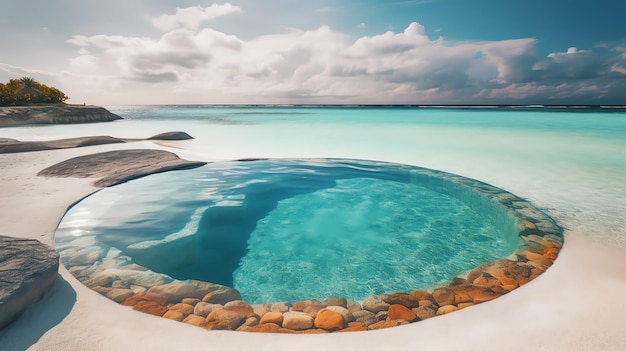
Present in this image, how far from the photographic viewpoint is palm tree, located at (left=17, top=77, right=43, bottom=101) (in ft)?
163

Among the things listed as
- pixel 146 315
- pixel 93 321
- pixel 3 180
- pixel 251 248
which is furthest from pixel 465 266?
pixel 3 180

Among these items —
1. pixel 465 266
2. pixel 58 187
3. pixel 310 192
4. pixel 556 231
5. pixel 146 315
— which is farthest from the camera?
pixel 310 192

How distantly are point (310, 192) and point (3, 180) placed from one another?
896 centimetres

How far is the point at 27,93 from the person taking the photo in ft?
166

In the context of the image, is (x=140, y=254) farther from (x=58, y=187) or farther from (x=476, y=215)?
(x=476, y=215)

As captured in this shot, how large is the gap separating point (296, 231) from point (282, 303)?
9.53 ft

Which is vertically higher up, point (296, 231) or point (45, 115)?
point (45, 115)

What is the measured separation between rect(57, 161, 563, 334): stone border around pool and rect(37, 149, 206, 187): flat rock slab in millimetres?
4939

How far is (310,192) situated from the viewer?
9.19 metres

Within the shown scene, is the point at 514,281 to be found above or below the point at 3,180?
below

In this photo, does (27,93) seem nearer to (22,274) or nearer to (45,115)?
(45,115)

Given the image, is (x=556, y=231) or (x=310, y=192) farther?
(x=310, y=192)

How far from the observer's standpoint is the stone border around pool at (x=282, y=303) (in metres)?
3.27

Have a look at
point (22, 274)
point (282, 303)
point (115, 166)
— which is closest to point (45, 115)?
point (115, 166)
